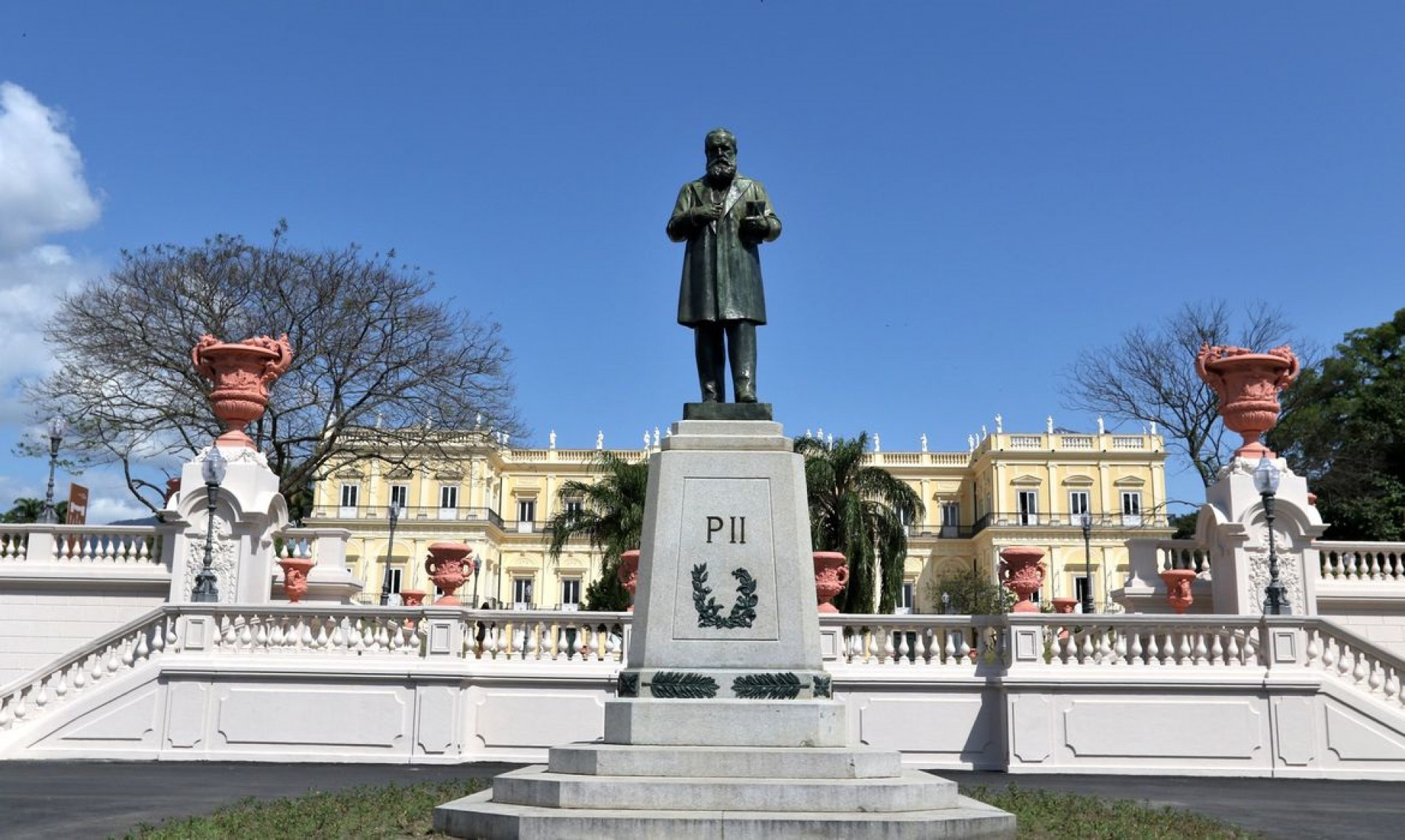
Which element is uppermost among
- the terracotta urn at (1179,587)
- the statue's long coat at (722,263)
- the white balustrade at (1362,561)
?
the statue's long coat at (722,263)

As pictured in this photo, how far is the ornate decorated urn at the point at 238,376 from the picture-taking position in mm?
19094

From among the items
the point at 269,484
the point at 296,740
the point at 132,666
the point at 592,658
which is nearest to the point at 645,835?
the point at 592,658

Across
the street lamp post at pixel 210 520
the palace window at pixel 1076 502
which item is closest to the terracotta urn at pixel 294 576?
the street lamp post at pixel 210 520

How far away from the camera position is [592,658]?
1502cm

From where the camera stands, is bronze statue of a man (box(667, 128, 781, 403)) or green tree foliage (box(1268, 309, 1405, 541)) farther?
green tree foliage (box(1268, 309, 1405, 541))

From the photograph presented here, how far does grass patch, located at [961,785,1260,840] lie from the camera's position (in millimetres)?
7691

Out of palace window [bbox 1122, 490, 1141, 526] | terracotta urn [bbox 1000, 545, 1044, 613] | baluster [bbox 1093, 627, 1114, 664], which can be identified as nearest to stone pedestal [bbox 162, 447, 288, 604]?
terracotta urn [bbox 1000, 545, 1044, 613]

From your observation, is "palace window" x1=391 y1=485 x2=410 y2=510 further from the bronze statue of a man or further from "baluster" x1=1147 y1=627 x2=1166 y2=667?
the bronze statue of a man

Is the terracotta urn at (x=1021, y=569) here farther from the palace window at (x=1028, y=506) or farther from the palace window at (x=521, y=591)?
the palace window at (x=521, y=591)

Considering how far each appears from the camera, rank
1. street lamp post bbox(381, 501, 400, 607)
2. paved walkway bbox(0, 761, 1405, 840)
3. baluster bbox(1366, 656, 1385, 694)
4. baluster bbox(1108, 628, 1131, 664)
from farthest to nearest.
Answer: street lamp post bbox(381, 501, 400, 607) → baluster bbox(1108, 628, 1131, 664) → baluster bbox(1366, 656, 1385, 694) → paved walkway bbox(0, 761, 1405, 840)

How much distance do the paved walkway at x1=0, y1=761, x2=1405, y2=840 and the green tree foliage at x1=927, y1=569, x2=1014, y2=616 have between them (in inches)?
1344

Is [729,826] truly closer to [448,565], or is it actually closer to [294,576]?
[448,565]

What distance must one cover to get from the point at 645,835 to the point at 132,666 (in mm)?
10893

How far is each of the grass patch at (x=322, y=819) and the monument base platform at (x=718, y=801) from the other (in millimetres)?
439
